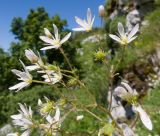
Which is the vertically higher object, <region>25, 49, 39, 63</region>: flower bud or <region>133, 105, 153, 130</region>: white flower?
<region>25, 49, 39, 63</region>: flower bud

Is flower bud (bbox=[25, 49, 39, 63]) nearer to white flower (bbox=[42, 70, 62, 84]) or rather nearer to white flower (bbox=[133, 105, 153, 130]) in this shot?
white flower (bbox=[42, 70, 62, 84])

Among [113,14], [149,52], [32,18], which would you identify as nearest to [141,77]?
[149,52]

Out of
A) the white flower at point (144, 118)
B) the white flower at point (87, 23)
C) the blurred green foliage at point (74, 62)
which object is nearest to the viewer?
the white flower at point (144, 118)

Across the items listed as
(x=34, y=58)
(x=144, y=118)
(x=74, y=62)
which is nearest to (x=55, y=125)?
(x=34, y=58)

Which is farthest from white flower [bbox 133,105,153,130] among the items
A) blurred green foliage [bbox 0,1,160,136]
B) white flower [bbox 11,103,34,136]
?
white flower [bbox 11,103,34,136]

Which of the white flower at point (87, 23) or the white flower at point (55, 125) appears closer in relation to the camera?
the white flower at point (55, 125)

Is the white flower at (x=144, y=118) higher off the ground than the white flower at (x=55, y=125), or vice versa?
the white flower at (x=55, y=125)

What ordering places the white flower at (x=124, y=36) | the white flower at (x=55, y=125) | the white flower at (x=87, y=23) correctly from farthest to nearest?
the white flower at (x=87, y=23) < the white flower at (x=124, y=36) < the white flower at (x=55, y=125)

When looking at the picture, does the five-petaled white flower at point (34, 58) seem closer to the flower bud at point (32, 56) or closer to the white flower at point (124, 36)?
the flower bud at point (32, 56)

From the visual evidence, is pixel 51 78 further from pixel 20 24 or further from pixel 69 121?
pixel 20 24

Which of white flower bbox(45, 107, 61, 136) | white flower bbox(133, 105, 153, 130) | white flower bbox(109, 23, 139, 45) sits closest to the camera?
white flower bbox(133, 105, 153, 130)

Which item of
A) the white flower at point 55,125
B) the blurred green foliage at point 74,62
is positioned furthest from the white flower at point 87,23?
the white flower at point 55,125
